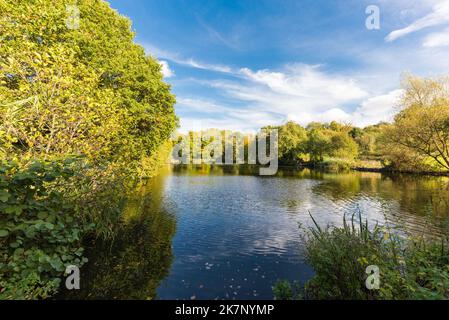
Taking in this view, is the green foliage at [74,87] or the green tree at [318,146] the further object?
the green tree at [318,146]

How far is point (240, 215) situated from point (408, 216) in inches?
484

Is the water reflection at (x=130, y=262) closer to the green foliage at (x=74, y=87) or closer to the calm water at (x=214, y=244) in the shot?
the calm water at (x=214, y=244)

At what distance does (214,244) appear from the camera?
42.7ft

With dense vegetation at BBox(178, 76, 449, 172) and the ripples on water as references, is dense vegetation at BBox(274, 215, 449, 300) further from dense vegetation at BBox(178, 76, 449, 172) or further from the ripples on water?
dense vegetation at BBox(178, 76, 449, 172)

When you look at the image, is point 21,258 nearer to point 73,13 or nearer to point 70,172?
point 70,172

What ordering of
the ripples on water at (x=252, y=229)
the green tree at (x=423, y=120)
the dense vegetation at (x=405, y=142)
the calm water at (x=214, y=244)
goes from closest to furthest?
the calm water at (x=214, y=244) < the ripples on water at (x=252, y=229) < the green tree at (x=423, y=120) < the dense vegetation at (x=405, y=142)

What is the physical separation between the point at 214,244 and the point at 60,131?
8987mm

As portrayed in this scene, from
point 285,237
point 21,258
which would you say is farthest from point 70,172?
point 285,237

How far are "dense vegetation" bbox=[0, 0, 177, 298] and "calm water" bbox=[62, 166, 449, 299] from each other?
5.60 ft

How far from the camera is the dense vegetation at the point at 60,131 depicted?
5773 millimetres

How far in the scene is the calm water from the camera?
873 cm

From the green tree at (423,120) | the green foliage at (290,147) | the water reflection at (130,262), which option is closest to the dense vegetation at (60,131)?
the water reflection at (130,262)

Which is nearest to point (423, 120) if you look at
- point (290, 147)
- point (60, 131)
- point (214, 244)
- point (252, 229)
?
point (252, 229)

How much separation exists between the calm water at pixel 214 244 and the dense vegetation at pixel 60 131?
1.71m
